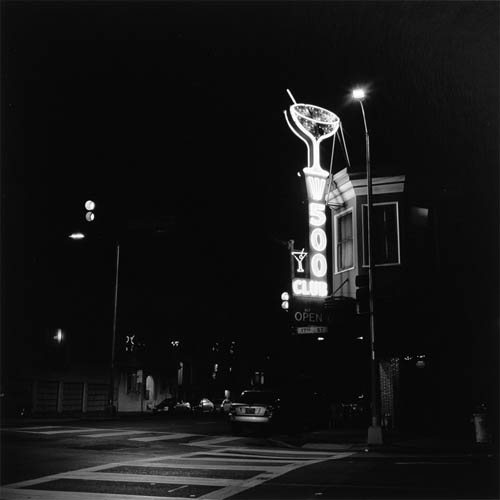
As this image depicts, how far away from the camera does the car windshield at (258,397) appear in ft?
78.1

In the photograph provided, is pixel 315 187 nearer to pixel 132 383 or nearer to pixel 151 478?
pixel 151 478

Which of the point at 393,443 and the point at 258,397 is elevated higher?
the point at 258,397

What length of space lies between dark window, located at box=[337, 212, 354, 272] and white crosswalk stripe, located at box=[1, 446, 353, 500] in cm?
1056

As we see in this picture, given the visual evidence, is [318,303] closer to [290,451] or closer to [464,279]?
[464,279]

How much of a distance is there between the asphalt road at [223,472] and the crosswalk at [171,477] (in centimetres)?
2

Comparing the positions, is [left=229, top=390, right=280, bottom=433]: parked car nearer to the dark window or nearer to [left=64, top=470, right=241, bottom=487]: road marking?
the dark window

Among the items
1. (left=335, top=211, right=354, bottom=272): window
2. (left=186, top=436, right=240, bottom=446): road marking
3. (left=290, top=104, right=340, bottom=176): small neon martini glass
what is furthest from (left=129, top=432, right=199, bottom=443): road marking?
(left=290, top=104, right=340, bottom=176): small neon martini glass

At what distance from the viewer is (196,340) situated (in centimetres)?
6581

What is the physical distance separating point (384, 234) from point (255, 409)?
7815 millimetres

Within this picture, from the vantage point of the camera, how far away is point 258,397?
79.0 ft

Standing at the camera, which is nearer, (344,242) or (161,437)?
(161,437)

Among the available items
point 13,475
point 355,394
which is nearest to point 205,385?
point 355,394

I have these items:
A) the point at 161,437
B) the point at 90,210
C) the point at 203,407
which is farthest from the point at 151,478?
the point at 203,407

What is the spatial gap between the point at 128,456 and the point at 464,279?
45.7 ft
